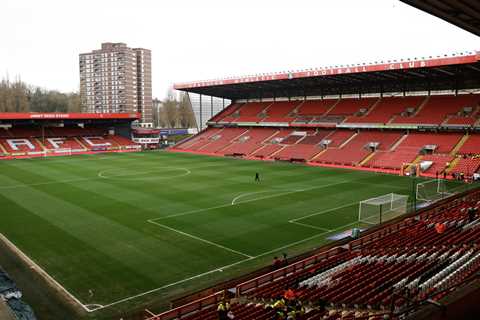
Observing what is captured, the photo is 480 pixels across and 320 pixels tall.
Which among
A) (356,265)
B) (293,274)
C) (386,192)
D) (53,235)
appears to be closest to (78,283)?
(53,235)

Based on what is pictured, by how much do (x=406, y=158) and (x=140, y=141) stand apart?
48.1 metres

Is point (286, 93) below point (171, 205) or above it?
above

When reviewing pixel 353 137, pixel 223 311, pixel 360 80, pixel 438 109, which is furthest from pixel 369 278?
pixel 360 80

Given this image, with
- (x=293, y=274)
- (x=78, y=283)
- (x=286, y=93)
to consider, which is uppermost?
(x=286, y=93)

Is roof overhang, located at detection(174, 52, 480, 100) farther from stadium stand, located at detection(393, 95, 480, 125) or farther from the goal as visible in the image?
the goal

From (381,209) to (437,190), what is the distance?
414 inches

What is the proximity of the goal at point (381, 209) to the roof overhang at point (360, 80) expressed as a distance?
76.8ft

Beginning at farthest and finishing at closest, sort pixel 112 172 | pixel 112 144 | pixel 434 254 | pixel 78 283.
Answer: pixel 112 144
pixel 112 172
pixel 78 283
pixel 434 254

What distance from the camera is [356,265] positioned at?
13961mm

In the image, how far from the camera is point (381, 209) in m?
24.2

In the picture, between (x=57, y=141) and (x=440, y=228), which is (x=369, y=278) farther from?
(x=57, y=141)

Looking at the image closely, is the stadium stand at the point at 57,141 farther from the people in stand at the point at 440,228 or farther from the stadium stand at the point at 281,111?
the people in stand at the point at 440,228

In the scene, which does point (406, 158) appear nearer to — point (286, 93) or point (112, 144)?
point (286, 93)

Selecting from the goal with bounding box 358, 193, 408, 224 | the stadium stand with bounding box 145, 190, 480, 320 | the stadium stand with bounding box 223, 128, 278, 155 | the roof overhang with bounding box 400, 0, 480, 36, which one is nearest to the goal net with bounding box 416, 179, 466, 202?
the goal with bounding box 358, 193, 408, 224
